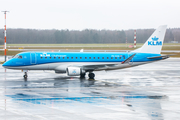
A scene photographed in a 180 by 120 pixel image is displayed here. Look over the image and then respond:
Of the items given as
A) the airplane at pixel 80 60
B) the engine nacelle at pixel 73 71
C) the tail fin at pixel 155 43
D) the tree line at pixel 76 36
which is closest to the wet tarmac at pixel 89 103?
the engine nacelle at pixel 73 71

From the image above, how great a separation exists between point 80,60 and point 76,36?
139166 millimetres

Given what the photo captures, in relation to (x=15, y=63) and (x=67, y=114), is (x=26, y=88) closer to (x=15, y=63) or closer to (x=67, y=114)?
(x=15, y=63)

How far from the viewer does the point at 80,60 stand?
32.6m

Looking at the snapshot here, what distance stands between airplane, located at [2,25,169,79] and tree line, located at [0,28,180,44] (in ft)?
383

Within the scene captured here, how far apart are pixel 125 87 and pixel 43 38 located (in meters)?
143

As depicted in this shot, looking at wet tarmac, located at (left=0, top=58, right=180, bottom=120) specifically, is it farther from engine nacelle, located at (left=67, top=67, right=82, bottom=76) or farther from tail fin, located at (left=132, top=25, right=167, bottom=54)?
tail fin, located at (left=132, top=25, right=167, bottom=54)

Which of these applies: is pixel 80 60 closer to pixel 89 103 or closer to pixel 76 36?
pixel 89 103

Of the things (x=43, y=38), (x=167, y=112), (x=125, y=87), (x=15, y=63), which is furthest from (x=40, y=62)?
(x=43, y=38)

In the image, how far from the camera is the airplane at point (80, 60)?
31.3 meters

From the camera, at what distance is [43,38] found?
164 metres

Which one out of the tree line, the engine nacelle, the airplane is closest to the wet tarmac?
the engine nacelle

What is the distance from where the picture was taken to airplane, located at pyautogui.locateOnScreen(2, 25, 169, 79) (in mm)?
31344

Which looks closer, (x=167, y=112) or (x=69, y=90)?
(x=167, y=112)

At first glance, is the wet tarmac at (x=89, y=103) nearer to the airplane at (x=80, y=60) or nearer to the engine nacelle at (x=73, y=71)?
the engine nacelle at (x=73, y=71)
